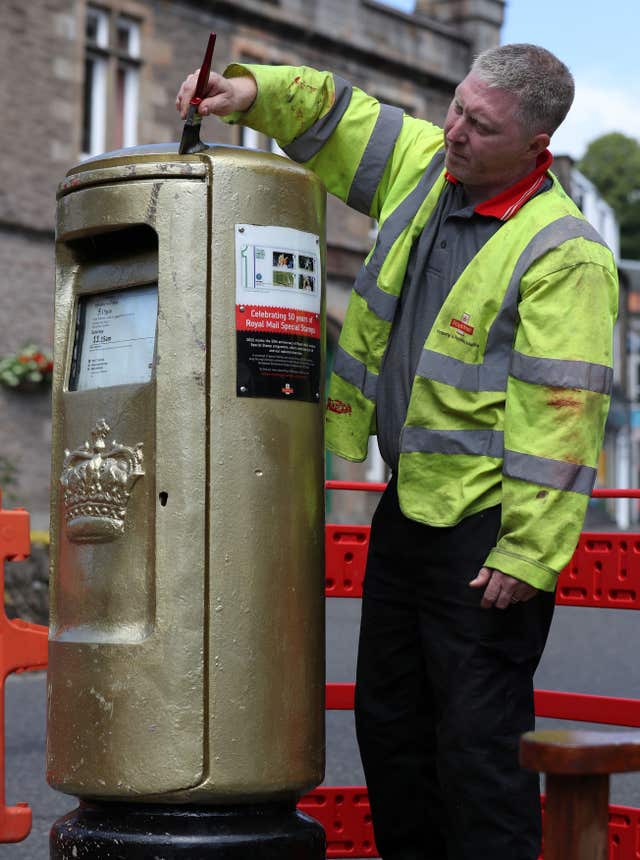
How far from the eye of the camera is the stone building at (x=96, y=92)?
17.9 metres

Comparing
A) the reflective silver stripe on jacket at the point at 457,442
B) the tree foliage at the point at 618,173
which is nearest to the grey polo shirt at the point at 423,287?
the reflective silver stripe on jacket at the point at 457,442

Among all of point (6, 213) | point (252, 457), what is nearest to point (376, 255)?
point (252, 457)

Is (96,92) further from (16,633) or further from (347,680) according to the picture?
(16,633)

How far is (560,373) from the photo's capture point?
10.0 feet

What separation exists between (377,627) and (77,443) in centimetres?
77

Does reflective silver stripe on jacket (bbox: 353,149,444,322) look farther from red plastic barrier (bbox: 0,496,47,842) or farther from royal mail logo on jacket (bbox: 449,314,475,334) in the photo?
red plastic barrier (bbox: 0,496,47,842)

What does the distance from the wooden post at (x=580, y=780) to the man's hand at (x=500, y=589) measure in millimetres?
1022

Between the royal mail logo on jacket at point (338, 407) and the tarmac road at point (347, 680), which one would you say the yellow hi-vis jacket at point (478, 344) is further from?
the tarmac road at point (347, 680)

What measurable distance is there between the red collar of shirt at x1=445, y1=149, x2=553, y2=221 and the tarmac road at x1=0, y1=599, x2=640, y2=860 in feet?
5.81

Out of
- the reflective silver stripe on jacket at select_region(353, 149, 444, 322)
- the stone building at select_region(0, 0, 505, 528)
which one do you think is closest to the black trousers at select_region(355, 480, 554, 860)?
the reflective silver stripe on jacket at select_region(353, 149, 444, 322)

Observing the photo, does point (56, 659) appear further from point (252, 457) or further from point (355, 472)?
point (355, 472)

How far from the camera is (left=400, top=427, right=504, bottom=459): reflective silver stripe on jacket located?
124 inches

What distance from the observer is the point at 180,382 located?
10.4 ft

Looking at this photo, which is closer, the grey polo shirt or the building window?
the grey polo shirt
